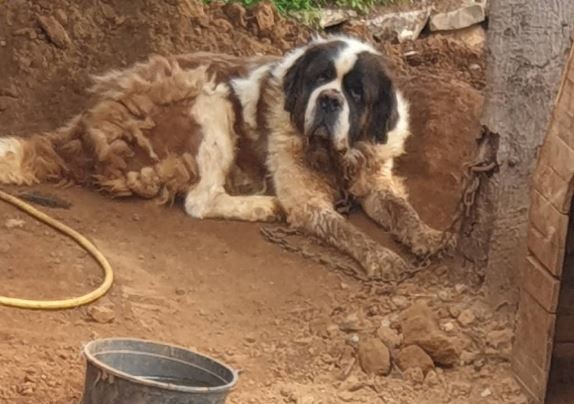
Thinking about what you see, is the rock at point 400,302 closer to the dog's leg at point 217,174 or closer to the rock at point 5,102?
the dog's leg at point 217,174

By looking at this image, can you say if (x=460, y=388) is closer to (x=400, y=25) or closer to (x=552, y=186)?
(x=552, y=186)

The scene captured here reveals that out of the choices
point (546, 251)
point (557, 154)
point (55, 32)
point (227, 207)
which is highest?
point (557, 154)

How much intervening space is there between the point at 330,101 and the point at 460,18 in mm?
3339

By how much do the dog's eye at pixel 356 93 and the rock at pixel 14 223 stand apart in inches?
73.6

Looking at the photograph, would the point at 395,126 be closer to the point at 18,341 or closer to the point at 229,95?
the point at 229,95

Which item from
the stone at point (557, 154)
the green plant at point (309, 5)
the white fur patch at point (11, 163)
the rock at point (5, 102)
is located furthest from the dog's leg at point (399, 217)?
the green plant at point (309, 5)

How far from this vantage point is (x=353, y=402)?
524 cm

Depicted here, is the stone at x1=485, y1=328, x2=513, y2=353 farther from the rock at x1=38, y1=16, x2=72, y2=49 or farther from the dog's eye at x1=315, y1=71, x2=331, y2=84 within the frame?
the rock at x1=38, y1=16, x2=72, y2=49

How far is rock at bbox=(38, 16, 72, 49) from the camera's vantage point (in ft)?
27.5

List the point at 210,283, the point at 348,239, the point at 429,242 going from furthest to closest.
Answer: the point at 348,239 → the point at 429,242 → the point at 210,283

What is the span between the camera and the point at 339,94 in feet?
23.4

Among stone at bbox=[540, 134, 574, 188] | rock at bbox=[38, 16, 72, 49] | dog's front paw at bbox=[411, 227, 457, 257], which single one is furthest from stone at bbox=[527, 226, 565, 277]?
rock at bbox=[38, 16, 72, 49]

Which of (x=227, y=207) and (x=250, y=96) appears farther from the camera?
(x=250, y=96)

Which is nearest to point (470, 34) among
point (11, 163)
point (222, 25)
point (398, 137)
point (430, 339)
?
point (222, 25)
